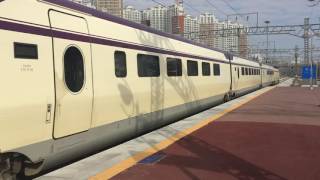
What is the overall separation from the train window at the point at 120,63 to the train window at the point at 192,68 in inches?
265

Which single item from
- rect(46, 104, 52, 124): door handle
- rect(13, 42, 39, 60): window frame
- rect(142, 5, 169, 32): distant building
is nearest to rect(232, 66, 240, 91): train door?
rect(46, 104, 52, 124): door handle

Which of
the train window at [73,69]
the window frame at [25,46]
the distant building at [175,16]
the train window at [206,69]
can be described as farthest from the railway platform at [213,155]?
the distant building at [175,16]

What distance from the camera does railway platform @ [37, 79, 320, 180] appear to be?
780 cm

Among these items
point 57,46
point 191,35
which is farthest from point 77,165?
point 191,35

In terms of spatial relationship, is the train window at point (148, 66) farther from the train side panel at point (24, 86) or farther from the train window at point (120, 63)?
the train side panel at point (24, 86)

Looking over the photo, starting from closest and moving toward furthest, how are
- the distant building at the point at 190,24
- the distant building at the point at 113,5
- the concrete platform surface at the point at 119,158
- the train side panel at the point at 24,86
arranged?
the train side panel at the point at 24,86 → the concrete platform surface at the point at 119,158 → the distant building at the point at 113,5 → the distant building at the point at 190,24

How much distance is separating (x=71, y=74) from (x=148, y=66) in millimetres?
4620

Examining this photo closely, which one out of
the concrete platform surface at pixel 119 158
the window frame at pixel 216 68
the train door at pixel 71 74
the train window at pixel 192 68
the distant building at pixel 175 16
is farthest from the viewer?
the distant building at pixel 175 16

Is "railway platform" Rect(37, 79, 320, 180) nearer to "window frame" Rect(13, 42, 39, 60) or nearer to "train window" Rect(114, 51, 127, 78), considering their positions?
"train window" Rect(114, 51, 127, 78)

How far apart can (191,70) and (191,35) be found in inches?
1626

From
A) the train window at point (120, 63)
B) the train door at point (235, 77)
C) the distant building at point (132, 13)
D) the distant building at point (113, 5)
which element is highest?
the distant building at point (132, 13)

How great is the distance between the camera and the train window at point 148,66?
40.2ft

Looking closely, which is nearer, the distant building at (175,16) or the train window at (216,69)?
the train window at (216,69)

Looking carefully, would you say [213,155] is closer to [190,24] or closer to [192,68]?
[192,68]
